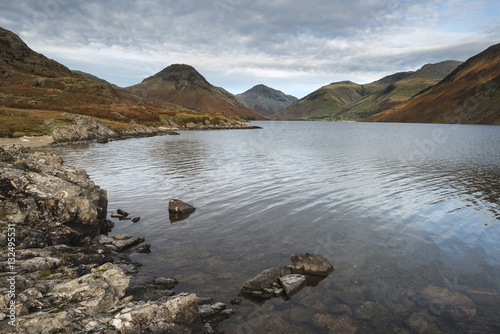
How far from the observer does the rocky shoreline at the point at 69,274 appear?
28.0ft

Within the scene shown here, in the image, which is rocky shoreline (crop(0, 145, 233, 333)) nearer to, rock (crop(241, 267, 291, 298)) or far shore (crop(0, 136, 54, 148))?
rock (crop(241, 267, 291, 298))

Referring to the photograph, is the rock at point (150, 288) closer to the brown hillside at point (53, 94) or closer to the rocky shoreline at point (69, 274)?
the rocky shoreline at point (69, 274)

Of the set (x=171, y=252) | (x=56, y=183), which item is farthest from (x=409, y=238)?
(x=56, y=183)

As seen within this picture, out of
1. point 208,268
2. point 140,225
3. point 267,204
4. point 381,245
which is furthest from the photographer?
point 267,204

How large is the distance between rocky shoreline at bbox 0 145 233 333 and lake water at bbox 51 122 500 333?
1673 mm

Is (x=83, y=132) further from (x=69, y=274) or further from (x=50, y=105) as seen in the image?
(x=69, y=274)

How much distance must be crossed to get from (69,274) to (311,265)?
11.7 meters

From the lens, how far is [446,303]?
1188 cm

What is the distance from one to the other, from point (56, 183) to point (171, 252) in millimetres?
9408

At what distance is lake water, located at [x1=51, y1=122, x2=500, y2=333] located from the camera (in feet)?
37.3

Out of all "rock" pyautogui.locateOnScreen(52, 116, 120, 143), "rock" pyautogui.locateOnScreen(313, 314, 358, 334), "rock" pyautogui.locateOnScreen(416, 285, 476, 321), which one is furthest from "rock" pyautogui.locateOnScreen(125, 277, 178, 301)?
"rock" pyautogui.locateOnScreen(52, 116, 120, 143)

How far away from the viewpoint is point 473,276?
45.4ft

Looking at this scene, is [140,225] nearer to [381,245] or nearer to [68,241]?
[68,241]

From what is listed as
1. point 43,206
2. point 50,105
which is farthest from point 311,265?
point 50,105
